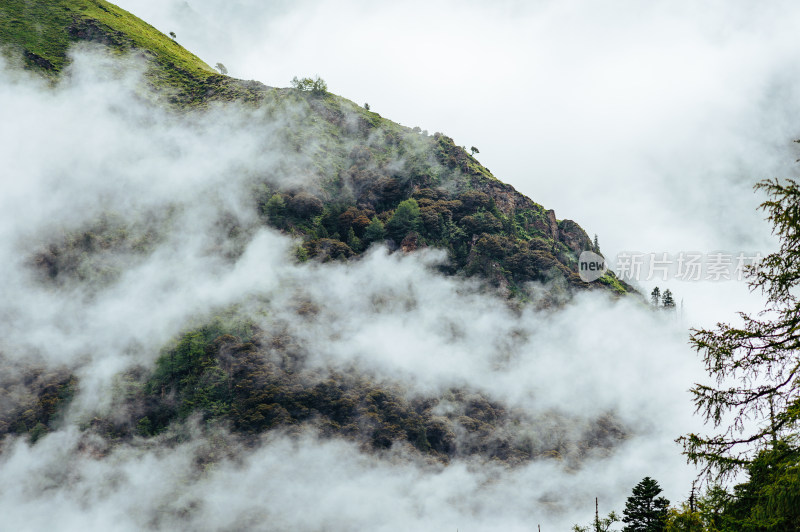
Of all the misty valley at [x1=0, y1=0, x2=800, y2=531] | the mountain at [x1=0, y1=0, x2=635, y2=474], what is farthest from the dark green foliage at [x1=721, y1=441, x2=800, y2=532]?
the mountain at [x1=0, y1=0, x2=635, y2=474]

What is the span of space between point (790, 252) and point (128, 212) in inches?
7873

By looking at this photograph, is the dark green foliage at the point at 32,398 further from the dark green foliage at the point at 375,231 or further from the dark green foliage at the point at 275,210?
the dark green foliage at the point at 375,231

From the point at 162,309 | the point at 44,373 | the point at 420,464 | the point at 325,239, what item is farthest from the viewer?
the point at 325,239

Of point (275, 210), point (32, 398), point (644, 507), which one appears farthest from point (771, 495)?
point (275, 210)

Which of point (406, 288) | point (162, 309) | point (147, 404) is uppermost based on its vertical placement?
point (406, 288)

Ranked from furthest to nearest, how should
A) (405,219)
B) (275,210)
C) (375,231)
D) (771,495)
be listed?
(375,231) → (405,219) → (275,210) → (771,495)

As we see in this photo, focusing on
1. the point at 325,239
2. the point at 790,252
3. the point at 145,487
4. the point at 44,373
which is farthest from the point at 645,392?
the point at 790,252

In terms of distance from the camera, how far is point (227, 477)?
128 metres

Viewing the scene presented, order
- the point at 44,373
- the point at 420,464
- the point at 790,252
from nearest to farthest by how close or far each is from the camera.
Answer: the point at 790,252 < the point at 420,464 < the point at 44,373

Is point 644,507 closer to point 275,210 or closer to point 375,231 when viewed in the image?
point 375,231

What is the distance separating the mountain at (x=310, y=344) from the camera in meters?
139

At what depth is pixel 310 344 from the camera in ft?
507

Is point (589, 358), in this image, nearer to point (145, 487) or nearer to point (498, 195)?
point (498, 195)

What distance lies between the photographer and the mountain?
138625 millimetres
